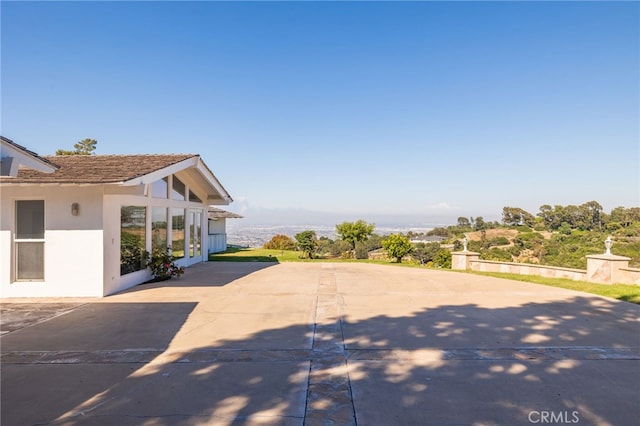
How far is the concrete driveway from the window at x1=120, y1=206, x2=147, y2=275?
1.94 metres

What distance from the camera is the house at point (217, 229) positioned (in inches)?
891

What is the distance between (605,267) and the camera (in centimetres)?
1061

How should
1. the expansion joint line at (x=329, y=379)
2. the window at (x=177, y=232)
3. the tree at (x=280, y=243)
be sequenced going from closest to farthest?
the expansion joint line at (x=329, y=379)
the window at (x=177, y=232)
the tree at (x=280, y=243)

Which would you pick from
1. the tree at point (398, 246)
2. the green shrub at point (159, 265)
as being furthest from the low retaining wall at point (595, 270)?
the green shrub at point (159, 265)

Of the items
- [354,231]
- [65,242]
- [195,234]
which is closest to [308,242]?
[354,231]

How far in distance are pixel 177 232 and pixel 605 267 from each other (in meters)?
15.0

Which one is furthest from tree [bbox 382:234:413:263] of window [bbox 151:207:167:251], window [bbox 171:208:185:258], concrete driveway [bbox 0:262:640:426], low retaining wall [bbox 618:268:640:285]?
window [bbox 151:207:167:251]

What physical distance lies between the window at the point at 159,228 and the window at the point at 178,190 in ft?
3.34

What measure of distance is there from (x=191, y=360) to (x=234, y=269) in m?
9.45

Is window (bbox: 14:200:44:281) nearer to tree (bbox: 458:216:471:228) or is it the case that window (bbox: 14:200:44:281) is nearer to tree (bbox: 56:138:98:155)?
tree (bbox: 56:138:98:155)

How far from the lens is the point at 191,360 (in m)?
4.45

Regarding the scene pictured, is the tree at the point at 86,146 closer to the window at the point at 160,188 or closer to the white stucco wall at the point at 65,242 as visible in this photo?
the window at the point at 160,188

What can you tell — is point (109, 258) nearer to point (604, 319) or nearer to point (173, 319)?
point (173, 319)

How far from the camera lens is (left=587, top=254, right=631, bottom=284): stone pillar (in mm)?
10430
